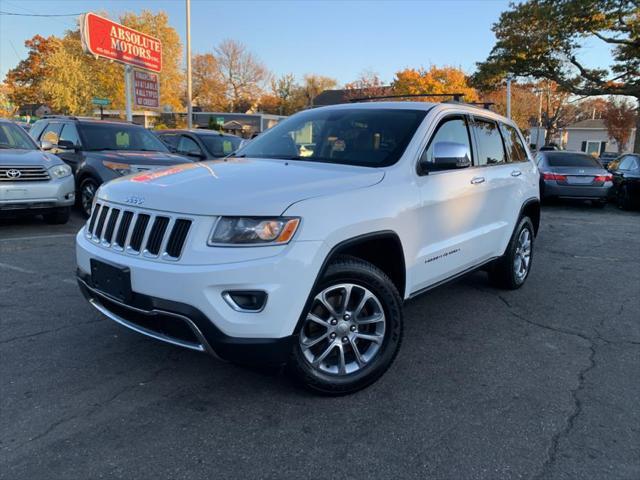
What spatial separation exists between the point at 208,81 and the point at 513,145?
70753 millimetres

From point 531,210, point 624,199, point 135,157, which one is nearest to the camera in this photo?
point 531,210

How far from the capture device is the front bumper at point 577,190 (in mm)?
12344

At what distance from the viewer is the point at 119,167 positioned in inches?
328

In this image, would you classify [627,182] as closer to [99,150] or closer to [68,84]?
[99,150]

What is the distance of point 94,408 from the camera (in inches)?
115

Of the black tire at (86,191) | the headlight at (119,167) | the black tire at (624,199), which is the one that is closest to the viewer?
the headlight at (119,167)

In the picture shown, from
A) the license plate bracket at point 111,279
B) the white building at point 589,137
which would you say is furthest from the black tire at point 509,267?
the white building at point 589,137

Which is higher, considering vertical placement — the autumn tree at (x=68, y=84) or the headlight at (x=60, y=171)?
the autumn tree at (x=68, y=84)

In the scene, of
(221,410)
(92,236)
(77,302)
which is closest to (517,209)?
(221,410)

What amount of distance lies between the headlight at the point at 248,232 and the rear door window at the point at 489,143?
2.52 m

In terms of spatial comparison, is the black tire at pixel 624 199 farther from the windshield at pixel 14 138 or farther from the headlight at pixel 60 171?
the windshield at pixel 14 138

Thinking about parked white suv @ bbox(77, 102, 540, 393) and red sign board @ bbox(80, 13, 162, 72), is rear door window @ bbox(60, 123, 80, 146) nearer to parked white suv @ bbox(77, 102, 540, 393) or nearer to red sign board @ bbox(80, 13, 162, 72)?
parked white suv @ bbox(77, 102, 540, 393)

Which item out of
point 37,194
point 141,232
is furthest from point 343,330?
point 37,194

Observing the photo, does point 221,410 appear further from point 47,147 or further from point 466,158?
point 47,147
